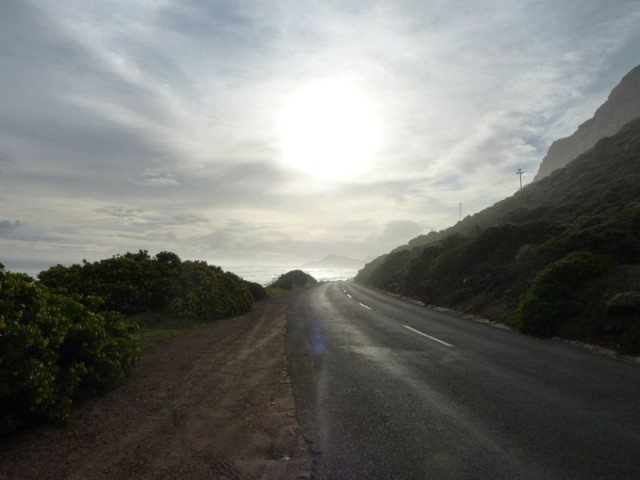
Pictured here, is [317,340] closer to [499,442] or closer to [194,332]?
[194,332]

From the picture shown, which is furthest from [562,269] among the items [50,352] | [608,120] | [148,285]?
[608,120]

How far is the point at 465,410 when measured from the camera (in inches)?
249

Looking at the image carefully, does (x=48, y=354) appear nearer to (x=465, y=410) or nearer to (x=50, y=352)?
(x=50, y=352)

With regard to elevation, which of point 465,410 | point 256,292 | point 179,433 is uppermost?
A: point 256,292

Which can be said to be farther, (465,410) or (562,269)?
(562,269)

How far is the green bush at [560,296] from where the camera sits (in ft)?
47.5

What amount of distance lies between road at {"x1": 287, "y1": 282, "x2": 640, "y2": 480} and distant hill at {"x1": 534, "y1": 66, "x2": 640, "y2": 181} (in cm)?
9833

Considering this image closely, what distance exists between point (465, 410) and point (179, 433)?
13.2 ft

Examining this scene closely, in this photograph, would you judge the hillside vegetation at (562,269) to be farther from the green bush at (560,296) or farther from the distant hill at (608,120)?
the distant hill at (608,120)

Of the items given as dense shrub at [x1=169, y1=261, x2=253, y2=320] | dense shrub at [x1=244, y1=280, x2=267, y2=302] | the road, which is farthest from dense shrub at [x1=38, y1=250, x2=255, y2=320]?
dense shrub at [x1=244, y1=280, x2=267, y2=302]

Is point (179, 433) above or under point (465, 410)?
under

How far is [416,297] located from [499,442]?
84.9 ft

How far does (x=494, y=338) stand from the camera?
13367mm

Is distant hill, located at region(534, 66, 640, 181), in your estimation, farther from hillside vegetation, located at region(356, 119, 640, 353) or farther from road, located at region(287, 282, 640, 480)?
road, located at region(287, 282, 640, 480)
